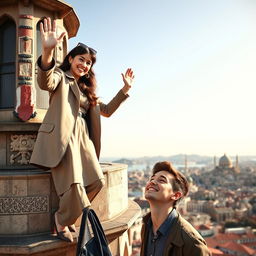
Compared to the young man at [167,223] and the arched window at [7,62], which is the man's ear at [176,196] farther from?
the arched window at [7,62]

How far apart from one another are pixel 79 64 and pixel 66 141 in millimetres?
849

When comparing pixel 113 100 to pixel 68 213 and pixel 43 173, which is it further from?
pixel 68 213

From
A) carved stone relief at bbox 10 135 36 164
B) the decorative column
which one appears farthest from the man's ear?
the decorative column

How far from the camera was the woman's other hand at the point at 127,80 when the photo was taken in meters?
3.93

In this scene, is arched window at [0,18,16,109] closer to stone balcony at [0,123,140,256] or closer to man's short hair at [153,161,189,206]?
stone balcony at [0,123,140,256]

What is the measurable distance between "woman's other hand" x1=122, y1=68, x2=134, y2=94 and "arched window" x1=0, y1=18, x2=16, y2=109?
1.74 m

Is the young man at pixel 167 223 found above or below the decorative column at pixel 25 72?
below

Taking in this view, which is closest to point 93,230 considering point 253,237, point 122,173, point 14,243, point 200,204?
point 14,243

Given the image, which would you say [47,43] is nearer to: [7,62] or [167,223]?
[167,223]

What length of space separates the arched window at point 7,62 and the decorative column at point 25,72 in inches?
10.1

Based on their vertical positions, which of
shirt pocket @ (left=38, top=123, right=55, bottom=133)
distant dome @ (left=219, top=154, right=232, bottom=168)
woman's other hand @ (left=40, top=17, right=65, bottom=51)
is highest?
woman's other hand @ (left=40, top=17, right=65, bottom=51)

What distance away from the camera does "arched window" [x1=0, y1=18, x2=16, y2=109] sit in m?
4.77

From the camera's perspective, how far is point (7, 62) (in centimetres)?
481

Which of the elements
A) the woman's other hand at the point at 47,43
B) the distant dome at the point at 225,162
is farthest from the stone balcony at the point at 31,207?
Result: the distant dome at the point at 225,162
